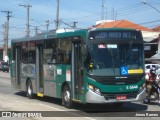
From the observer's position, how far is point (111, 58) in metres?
14.4

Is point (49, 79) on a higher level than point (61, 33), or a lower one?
lower

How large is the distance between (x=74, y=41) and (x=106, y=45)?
4.89 ft

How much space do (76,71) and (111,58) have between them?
1542mm

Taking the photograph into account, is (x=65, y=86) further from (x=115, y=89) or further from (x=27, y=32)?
(x=27, y=32)

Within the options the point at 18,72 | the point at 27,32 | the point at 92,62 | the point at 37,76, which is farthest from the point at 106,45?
the point at 27,32

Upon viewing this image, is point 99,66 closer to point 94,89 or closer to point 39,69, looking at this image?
point 94,89

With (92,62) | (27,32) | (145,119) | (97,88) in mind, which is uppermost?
(27,32)

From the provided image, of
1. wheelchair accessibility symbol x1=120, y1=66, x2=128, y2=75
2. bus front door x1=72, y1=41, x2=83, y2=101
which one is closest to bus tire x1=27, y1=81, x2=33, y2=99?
bus front door x1=72, y1=41, x2=83, y2=101

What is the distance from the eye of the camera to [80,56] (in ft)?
48.8

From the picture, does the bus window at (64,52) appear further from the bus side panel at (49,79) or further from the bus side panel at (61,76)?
the bus side panel at (49,79)

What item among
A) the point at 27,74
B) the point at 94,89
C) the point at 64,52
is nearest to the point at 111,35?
the point at 94,89

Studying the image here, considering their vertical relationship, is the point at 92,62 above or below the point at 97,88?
above

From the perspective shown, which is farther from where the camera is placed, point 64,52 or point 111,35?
point 64,52

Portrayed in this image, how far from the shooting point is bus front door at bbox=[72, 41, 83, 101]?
48.7 ft
